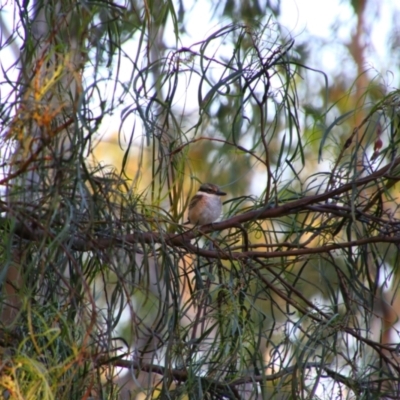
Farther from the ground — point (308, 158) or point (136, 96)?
point (308, 158)

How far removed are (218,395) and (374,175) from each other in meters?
0.82

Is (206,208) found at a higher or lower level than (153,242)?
higher

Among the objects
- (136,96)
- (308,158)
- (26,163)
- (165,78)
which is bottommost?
(26,163)

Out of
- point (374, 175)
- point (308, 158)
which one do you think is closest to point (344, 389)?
point (374, 175)

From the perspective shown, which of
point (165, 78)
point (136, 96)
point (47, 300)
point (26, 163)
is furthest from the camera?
point (165, 78)

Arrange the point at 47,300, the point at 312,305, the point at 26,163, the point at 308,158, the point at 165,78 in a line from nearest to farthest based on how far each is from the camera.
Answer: the point at 26,163
the point at 47,300
the point at 165,78
the point at 312,305
the point at 308,158

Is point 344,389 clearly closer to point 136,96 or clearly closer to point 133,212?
point 133,212

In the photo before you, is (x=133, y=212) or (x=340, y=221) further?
(x=340, y=221)

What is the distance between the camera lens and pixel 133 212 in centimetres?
191

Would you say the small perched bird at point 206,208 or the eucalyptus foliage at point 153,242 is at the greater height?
the small perched bird at point 206,208

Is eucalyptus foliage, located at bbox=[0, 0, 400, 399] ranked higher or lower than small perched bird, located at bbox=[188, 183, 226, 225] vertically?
lower

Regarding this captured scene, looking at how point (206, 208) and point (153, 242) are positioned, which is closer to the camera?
point (153, 242)

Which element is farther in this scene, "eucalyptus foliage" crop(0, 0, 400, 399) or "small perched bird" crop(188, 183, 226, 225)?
"small perched bird" crop(188, 183, 226, 225)

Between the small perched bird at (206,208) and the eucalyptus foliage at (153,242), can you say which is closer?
the eucalyptus foliage at (153,242)
